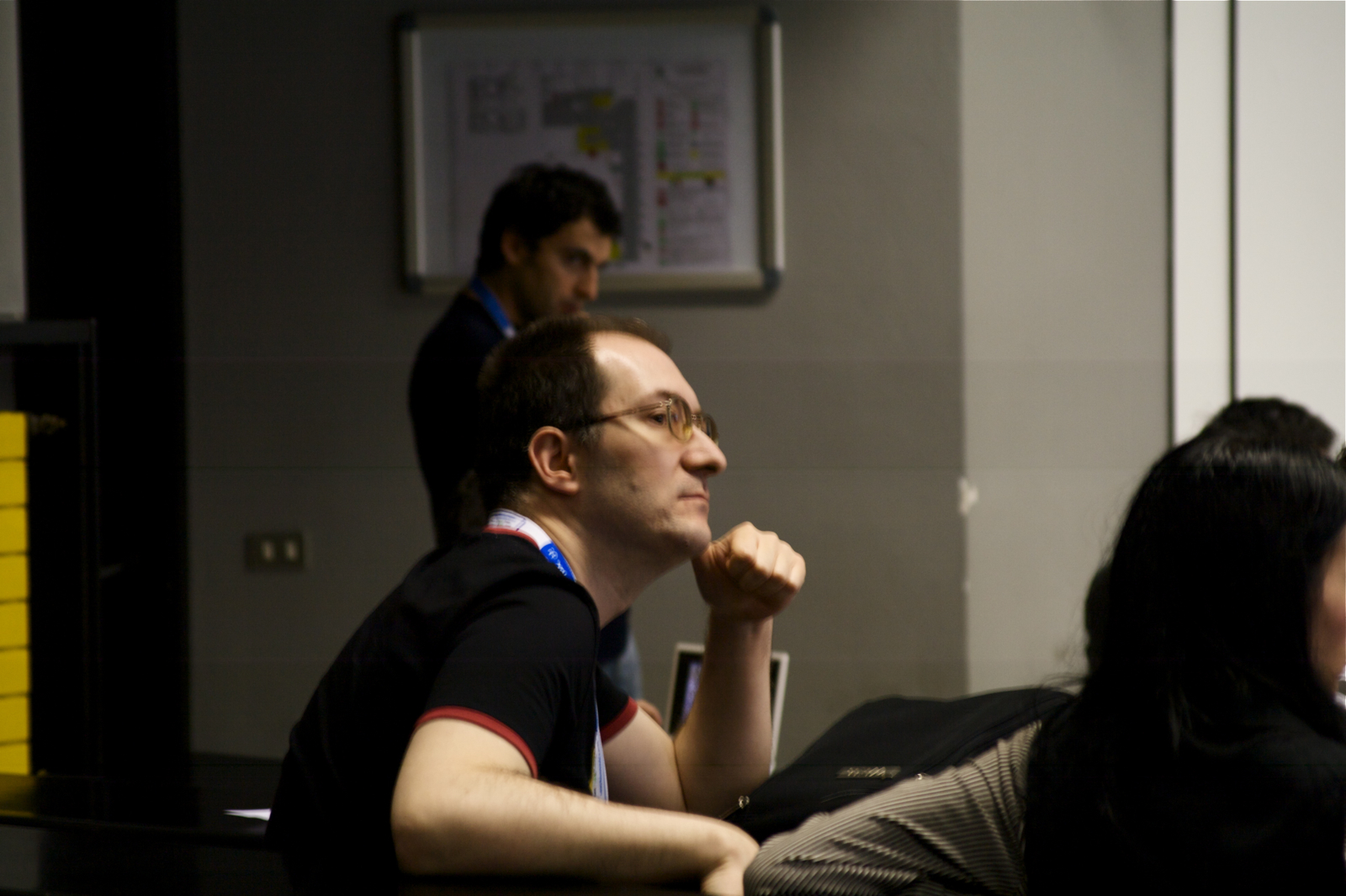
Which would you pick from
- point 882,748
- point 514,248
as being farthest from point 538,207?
point 882,748

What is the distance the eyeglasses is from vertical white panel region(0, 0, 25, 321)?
0.78m

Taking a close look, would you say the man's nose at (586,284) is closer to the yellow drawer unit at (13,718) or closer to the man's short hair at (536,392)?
the man's short hair at (536,392)

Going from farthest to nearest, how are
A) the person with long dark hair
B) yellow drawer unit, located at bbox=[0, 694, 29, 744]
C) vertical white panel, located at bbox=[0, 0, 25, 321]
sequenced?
vertical white panel, located at bbox=[0, 0, 25, 321]
yellow drawer unit, located at bbox=[0, 694, 29, 744]
the person with long dark hair

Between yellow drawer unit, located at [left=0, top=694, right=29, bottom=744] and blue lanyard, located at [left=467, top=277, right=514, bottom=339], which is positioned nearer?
yellow drawer unit, located at [left=0, top=694, right=29, bottom=744]

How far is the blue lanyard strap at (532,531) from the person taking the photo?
2.00 ft

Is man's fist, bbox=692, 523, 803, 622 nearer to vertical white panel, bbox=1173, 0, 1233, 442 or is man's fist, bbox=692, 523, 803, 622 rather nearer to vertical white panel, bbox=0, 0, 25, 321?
A: vertical white panel, bbox=1173, 0, 1233, 442

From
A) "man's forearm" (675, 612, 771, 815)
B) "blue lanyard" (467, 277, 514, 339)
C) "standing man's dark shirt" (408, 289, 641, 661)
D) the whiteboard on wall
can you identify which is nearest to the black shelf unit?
"standing man's dark shirt" (408, 289, 641, 661)

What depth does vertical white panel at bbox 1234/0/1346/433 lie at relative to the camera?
636 mm

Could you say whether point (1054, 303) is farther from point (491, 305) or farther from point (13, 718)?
point (13, 718)

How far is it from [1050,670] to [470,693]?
1.11 feet

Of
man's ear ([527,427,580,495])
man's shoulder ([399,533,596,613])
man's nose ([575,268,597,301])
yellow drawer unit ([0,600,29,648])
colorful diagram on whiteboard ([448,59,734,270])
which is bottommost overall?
yellow drawer unit ([0,600,29,648])

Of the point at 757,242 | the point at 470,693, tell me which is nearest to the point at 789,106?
the point at 757,242

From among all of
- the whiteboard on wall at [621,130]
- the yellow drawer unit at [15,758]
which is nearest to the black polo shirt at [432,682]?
the yellow drawer unit at [15,758]

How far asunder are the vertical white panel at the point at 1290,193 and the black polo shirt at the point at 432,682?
0.42 metres
